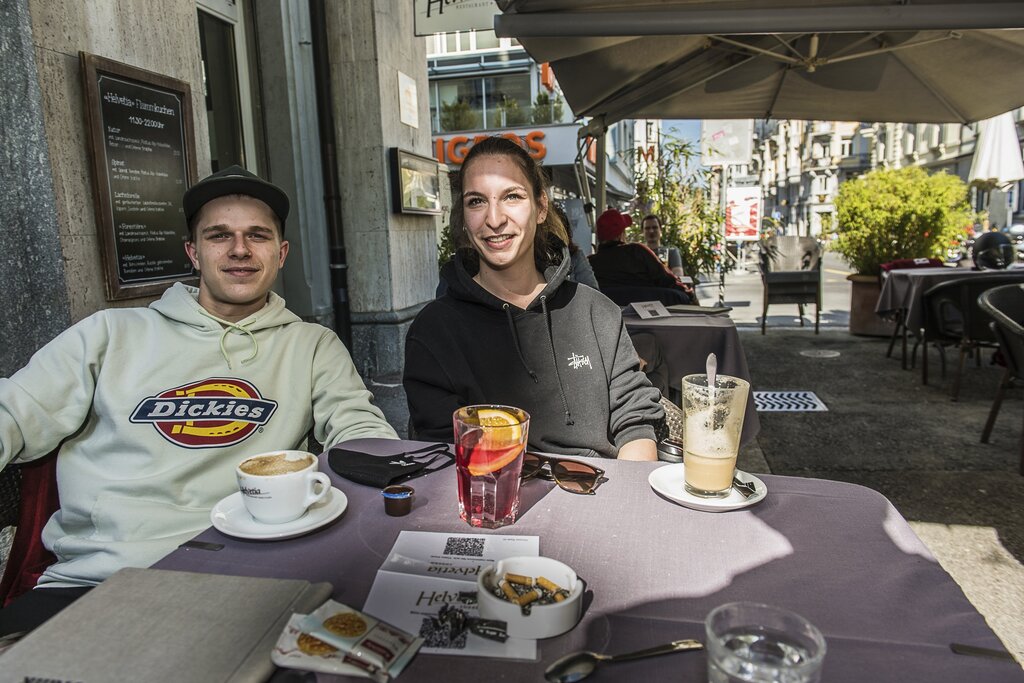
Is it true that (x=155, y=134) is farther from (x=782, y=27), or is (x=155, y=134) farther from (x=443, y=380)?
(x=782, y=27)

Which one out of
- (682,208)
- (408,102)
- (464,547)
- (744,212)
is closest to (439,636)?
(464,547)

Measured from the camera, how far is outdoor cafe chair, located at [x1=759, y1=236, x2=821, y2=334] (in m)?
8.89

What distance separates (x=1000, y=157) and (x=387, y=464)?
11.8m

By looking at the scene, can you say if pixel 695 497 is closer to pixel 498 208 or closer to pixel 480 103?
pixel 498 208

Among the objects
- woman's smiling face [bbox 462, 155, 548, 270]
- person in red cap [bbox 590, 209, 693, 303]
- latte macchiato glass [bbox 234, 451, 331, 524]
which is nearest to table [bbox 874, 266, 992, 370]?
person in red cap [bbox 590, 209, 693, 303]

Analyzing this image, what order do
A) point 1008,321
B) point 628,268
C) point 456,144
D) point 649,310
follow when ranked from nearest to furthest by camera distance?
point 1008,321
point 649,310
point 628,268
point 456,144

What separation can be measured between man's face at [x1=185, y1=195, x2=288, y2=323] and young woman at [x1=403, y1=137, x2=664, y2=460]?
46 centimetres

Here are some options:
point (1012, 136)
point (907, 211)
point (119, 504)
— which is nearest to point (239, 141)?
point (119, 504)

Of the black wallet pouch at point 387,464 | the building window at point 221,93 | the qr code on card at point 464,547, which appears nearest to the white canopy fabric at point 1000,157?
the building window at point 221,93

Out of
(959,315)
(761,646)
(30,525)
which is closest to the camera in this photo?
(761,646)

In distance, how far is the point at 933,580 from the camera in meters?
0.93

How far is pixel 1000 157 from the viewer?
32.5 ft

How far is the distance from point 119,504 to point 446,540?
890mm

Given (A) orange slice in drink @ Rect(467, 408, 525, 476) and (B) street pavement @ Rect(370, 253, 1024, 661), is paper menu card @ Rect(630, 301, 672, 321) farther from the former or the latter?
(A) orange slice in drink @ Rect(467, 408, 525, 476)
